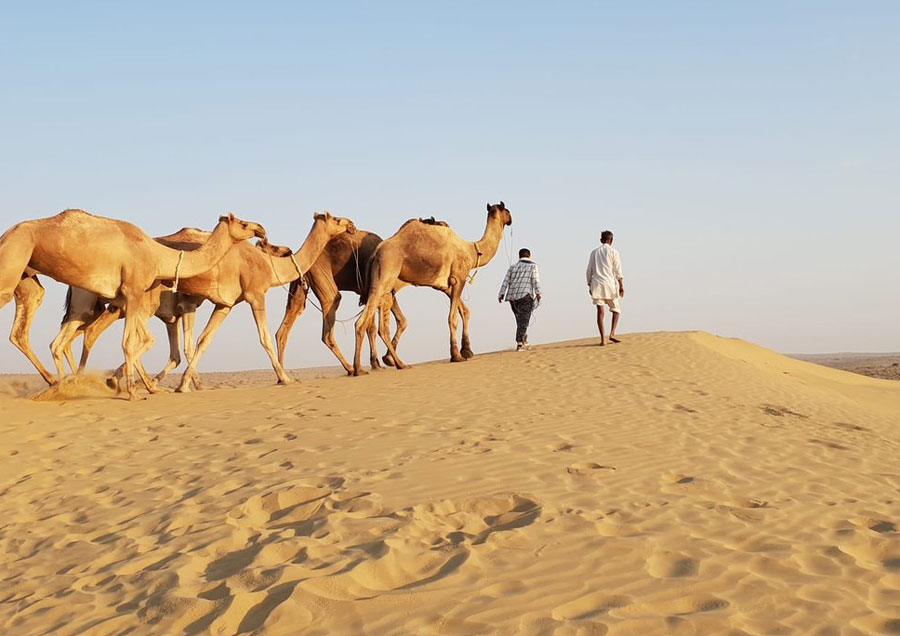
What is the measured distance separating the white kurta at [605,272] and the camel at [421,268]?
262 centimetres

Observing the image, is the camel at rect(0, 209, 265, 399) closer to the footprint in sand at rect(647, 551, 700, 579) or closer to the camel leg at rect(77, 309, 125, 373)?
the camel leg at rect(77, 309, 125, 373)

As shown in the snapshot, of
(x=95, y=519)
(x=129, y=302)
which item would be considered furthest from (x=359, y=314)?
(x=95, y=519)

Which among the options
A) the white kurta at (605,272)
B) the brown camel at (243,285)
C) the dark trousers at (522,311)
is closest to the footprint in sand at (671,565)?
the brown camel at (243,285)

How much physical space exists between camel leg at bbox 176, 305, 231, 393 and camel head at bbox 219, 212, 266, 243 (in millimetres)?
1498

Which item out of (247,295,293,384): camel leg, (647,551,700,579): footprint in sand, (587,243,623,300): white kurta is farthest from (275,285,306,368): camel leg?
(647,551,700,579): footprint in sand

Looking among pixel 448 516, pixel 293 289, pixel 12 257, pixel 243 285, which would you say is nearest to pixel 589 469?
pixel 448 516

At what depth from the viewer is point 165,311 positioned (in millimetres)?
14703

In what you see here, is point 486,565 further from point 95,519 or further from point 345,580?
point 95,519

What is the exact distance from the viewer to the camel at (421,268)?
627 inches

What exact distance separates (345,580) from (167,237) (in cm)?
1100

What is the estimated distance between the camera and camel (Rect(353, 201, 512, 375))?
15922mm

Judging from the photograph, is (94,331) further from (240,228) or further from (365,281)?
(365,281)

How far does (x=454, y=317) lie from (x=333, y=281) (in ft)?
8.27

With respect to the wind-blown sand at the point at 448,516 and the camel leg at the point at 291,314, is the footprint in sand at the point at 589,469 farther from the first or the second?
the camel leg at the point at 291,314
